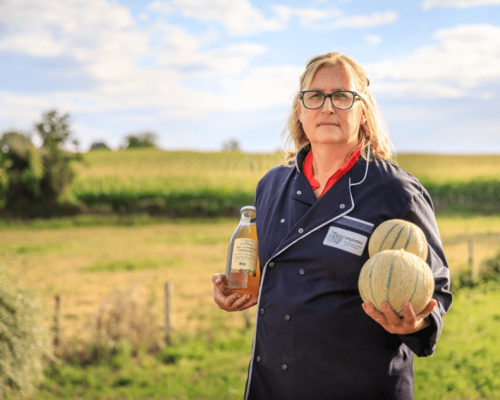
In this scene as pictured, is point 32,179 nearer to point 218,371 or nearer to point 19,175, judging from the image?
point 19,175

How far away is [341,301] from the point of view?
83.1 inches

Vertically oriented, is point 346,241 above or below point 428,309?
above

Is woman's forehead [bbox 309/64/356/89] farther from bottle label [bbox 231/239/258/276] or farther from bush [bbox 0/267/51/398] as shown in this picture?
bush [bbox 0/267/51/398]

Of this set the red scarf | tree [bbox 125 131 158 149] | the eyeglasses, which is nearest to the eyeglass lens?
the eyeglasses

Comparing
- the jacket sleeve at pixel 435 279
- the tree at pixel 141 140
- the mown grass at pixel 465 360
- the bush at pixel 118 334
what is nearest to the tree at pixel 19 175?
the bush at pixel 118 334

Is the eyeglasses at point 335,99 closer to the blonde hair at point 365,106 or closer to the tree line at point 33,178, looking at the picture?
the blonde hair at point 365,106

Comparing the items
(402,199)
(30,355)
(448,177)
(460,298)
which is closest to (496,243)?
(460,298)

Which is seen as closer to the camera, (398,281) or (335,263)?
(398,281)

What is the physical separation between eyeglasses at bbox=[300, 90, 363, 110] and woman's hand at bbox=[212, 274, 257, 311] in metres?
1.03

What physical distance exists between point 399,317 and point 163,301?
927 centimetres

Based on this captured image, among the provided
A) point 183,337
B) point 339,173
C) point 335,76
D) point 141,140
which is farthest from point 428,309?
point 141,140

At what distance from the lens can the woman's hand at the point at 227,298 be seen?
2.51 meters

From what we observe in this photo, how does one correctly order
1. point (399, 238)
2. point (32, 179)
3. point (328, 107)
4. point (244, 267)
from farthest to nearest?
point (32, 179), point (244, 267), point (328, 107), point (399, 238)

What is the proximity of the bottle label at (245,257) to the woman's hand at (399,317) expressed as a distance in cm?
79
